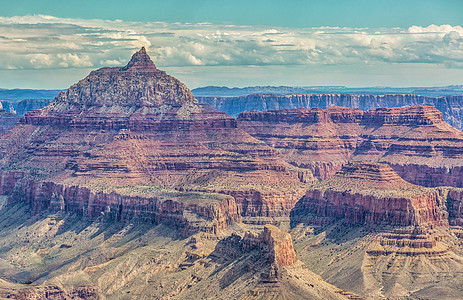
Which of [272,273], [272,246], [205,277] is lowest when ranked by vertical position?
[205,277]

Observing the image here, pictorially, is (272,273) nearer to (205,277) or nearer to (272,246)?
(272,246)

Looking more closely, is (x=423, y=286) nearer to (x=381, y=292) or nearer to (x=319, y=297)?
(x=381, y=292)

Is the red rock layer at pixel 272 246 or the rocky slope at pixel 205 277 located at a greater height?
the red rock layer at pixel 272 246

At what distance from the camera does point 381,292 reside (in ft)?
593

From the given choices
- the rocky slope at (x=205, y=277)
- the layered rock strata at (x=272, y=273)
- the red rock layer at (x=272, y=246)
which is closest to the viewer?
the layered rock strata at (x=272, y=273)

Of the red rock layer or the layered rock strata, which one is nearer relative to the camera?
the layered rock strata

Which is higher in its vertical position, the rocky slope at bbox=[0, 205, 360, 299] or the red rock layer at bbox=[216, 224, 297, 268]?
the red rock layer at bbox=[216, 224, 297, 268]

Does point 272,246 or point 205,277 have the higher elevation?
point 272,246

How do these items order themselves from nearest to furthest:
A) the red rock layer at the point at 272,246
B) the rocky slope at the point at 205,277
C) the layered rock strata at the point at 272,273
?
1. the layered rock strata at the point at 272,273
2. the rocky slope at the point at 205,277
3. the red rock layer at the point at 272,246

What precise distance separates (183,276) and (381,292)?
86.3 feet

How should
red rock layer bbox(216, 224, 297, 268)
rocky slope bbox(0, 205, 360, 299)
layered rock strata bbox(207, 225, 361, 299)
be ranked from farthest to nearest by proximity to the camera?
red rock layer bbox(216, 224, 297, 268), rocky slope bbox(0, 205, 360, 299), layered rock strata bbox(207, 225, 361, 299)

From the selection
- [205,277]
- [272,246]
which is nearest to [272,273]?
[272,246]

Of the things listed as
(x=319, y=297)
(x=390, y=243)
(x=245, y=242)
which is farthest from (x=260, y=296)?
(x=390, y=243)

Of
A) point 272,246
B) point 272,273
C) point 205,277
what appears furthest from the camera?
point 205,277
